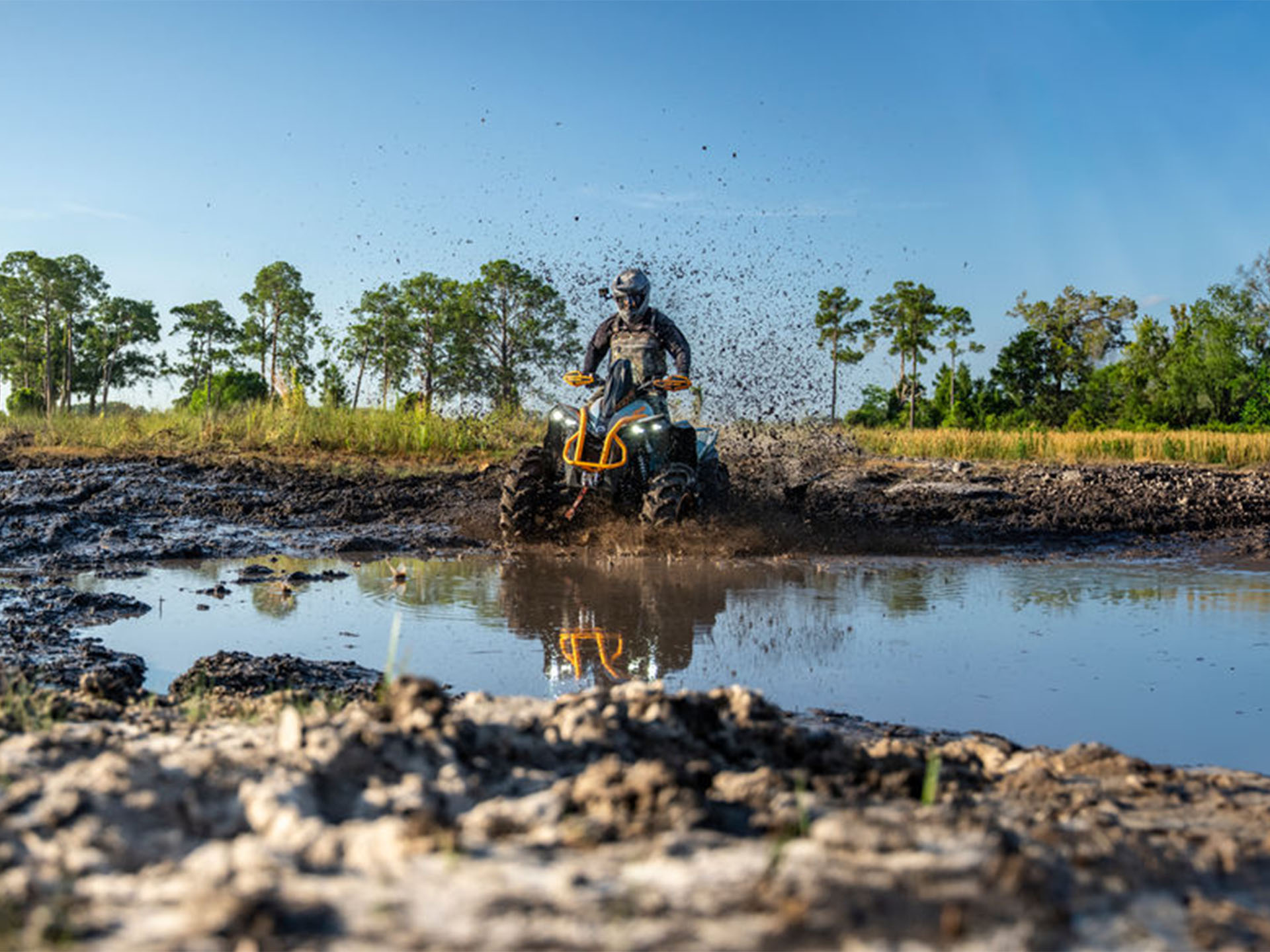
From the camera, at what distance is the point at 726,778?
10.3 feet

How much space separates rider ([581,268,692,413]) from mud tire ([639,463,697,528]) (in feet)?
3.48

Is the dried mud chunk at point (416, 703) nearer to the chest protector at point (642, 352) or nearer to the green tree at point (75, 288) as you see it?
the chest protector at point (642, 352)

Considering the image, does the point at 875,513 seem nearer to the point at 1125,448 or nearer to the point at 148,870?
the point at 148,870

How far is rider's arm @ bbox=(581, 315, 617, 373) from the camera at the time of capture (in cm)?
1203

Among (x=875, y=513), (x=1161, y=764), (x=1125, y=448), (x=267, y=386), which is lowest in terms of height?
(x=1161, y=764)

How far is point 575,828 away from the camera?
2600mm

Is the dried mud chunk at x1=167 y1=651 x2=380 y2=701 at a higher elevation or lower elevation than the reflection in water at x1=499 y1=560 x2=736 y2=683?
lower

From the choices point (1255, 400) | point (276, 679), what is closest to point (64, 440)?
point (276, 679)

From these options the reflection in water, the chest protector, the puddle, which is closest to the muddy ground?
the puddle

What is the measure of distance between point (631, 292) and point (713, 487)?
7.78 ft

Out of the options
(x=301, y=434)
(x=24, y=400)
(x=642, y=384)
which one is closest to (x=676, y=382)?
(x=642, y=384)

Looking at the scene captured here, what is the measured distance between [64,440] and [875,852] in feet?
77.4

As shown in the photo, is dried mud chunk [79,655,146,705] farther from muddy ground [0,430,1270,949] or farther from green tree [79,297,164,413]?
green tree [79,297,164,413]

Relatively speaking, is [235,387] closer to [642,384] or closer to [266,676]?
[642,384]
